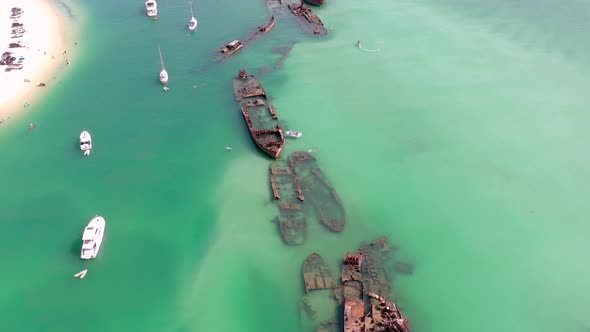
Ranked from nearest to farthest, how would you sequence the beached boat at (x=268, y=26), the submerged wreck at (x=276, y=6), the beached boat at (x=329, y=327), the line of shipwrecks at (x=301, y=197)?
the beached boat at (x=329, y=327) < the line of shipwrecks at (x=301, y=197) < the beached boat at (x=268, y=26) < the submerged wreck at (x=276, y=6)

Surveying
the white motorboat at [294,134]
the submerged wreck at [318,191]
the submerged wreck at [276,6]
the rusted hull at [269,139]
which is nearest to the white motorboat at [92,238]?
the rusted hull at [269,139]

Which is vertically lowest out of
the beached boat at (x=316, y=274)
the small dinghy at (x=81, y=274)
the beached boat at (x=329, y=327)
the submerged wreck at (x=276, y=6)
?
the small dinghy at (x=81, y=274)

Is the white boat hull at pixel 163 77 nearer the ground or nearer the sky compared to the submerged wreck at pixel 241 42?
nearer the ground

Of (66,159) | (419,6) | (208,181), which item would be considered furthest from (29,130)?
(419,6)

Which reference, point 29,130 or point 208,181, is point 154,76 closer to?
point 29,130

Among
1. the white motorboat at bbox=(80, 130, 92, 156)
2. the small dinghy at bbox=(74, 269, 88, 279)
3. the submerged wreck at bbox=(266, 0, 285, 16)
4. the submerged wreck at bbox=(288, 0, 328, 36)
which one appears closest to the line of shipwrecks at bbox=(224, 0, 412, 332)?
the small dinghy at bbox=(74, 269, 88, 279)

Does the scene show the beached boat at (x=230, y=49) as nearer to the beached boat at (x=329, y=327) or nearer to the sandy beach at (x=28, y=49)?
the sandy beach at (x=28, y=49)
